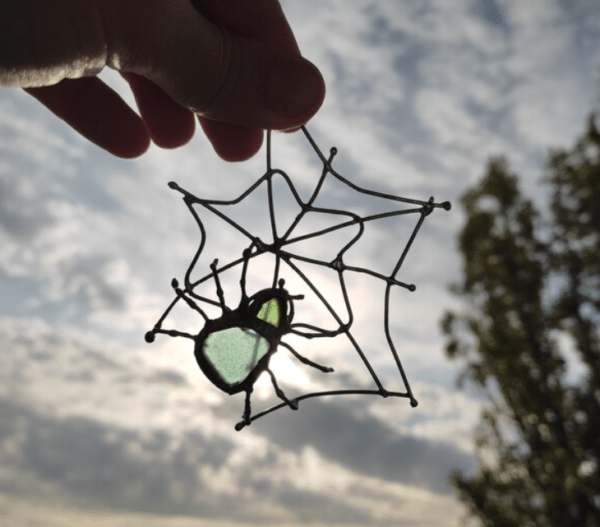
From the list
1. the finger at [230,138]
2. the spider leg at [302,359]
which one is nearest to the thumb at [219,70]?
the finger at [230,138]

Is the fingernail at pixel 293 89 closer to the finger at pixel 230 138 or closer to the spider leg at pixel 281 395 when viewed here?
the finger at pixel 230 138

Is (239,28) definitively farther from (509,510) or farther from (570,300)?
(570,300)

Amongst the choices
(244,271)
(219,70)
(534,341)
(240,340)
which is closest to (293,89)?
(219,70)

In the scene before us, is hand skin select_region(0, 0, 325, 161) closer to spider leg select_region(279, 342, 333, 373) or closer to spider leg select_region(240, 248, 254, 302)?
spider leg select_region(240, 248, 254, 302)

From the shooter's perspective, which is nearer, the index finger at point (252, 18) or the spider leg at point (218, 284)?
the spider leg at point (218, 284)

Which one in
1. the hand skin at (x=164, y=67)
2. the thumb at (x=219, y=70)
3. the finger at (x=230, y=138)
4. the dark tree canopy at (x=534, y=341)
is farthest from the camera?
the dark tree canopy at (x=534, y=341)

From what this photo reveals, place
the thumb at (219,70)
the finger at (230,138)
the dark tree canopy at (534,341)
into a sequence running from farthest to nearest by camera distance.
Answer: the dark tree canopy at (534,341)
the finger at (230,138)
the thumb at (219,70)

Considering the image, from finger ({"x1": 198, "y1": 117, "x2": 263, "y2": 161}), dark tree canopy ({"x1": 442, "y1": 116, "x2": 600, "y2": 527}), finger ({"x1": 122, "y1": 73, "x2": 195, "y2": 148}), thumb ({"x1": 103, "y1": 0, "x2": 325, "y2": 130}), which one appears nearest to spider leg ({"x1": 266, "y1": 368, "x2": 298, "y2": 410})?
thumb ({"x1": 103, "y1": 0, "x2": 325, "y2": 130})
